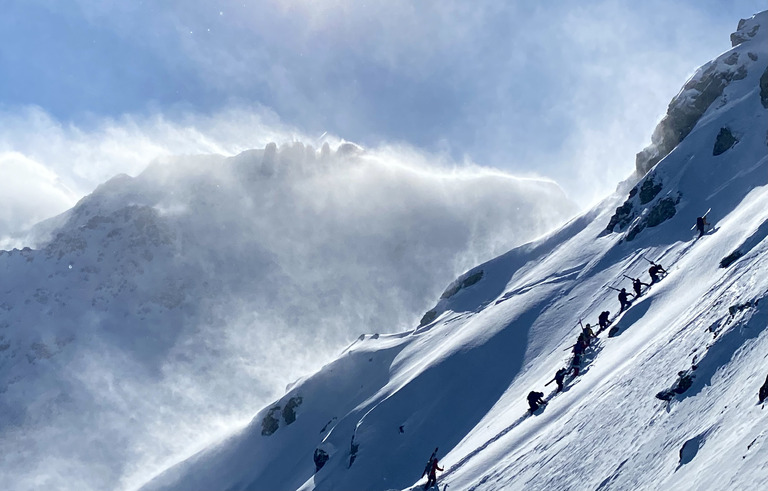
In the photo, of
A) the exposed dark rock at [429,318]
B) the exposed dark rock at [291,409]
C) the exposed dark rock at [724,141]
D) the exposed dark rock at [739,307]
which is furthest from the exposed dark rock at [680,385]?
the exposed dark rock at [429,318]

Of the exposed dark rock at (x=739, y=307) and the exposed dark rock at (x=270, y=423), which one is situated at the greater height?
the exposed dark rock at (x=270, y=423)

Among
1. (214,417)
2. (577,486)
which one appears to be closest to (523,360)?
(577,486)

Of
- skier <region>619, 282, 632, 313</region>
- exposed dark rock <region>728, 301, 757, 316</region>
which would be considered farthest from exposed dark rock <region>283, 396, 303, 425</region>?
exposed dark rock <region>728, 301, 757, 316</region>

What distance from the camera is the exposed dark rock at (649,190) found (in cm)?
5425

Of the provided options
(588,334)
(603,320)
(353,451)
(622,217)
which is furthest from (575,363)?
(622,217)

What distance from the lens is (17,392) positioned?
506 ft

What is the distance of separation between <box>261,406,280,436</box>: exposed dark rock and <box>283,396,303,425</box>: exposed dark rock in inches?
38.7

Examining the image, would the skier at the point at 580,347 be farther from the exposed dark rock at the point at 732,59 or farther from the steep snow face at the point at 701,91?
the exposed dark rock at the point at 732,59

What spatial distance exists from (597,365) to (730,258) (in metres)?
7.35

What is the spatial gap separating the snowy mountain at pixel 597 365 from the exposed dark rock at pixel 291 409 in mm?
130

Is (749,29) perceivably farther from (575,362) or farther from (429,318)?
(575,362)

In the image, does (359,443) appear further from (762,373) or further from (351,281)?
(351,281)

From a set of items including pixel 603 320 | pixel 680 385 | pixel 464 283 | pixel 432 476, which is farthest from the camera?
pixel 464 283

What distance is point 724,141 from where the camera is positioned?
2098 inches
